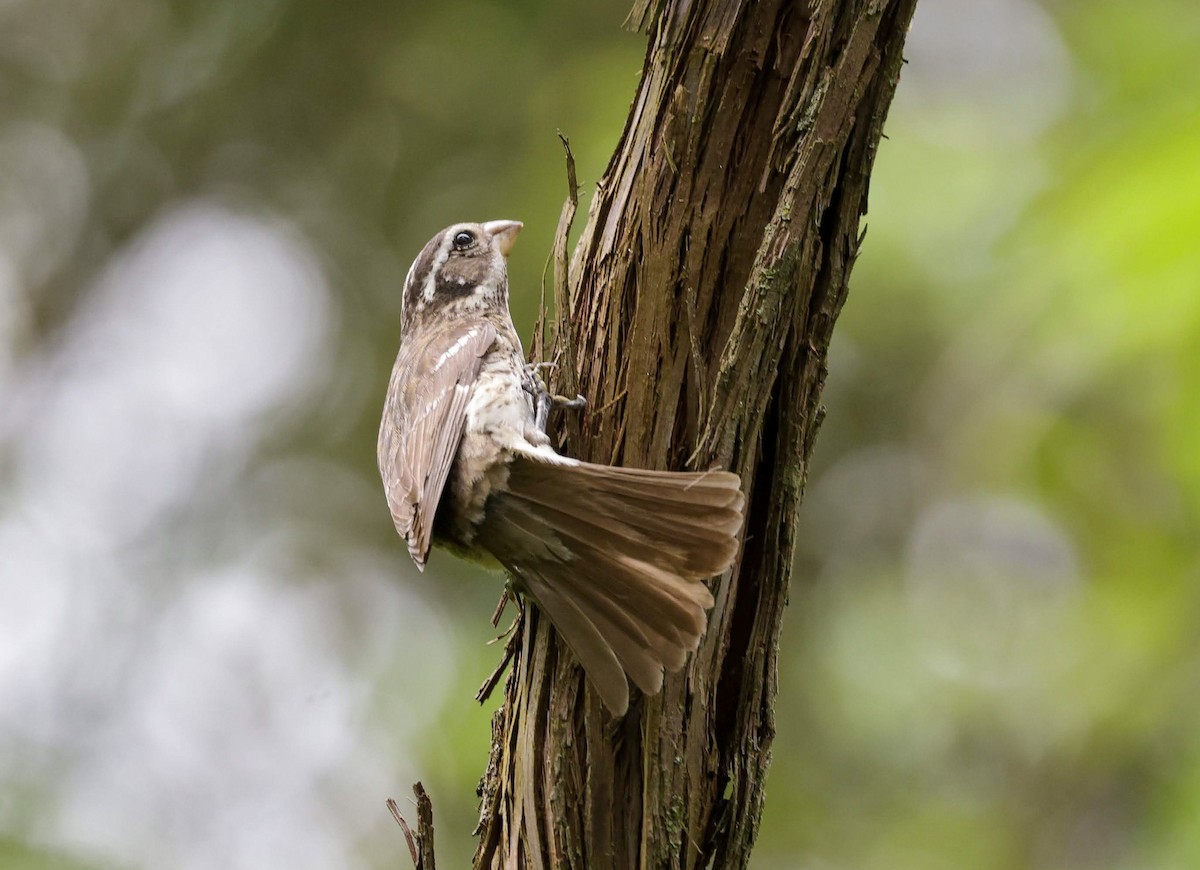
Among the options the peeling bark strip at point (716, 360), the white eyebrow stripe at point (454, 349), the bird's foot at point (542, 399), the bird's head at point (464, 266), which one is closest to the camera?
the peeling bark strip at point (716, 360)

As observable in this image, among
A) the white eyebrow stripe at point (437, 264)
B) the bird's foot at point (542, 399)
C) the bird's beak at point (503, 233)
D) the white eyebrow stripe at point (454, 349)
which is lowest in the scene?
the bird's foot at point (542, 399)

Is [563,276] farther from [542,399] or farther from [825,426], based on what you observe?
[825,426]

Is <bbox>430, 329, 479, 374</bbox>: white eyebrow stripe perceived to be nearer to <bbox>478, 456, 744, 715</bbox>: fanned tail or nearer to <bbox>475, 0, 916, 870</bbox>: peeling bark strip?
<bbox>478, 456, 744, 715</bbox>: fanned tail

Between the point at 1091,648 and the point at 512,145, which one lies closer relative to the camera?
the point at 1091,648

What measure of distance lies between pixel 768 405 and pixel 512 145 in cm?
496

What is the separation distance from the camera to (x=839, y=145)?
248cm

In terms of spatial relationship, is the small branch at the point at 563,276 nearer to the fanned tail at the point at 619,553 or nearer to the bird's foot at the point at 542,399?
the bird's foot at the point at 542,399

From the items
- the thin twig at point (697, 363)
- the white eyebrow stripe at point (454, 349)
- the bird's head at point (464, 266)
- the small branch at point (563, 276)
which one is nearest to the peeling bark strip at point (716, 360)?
the thin twig at point (697, 363)

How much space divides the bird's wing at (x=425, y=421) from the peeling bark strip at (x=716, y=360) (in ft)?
2.12

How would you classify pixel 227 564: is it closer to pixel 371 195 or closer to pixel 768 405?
pixel 371 195

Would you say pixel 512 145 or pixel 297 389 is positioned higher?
pixel 512 145

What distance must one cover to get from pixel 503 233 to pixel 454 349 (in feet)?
2.34

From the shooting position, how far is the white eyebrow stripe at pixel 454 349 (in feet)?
12.7

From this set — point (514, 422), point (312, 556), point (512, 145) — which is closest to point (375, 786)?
point (312, 556)
